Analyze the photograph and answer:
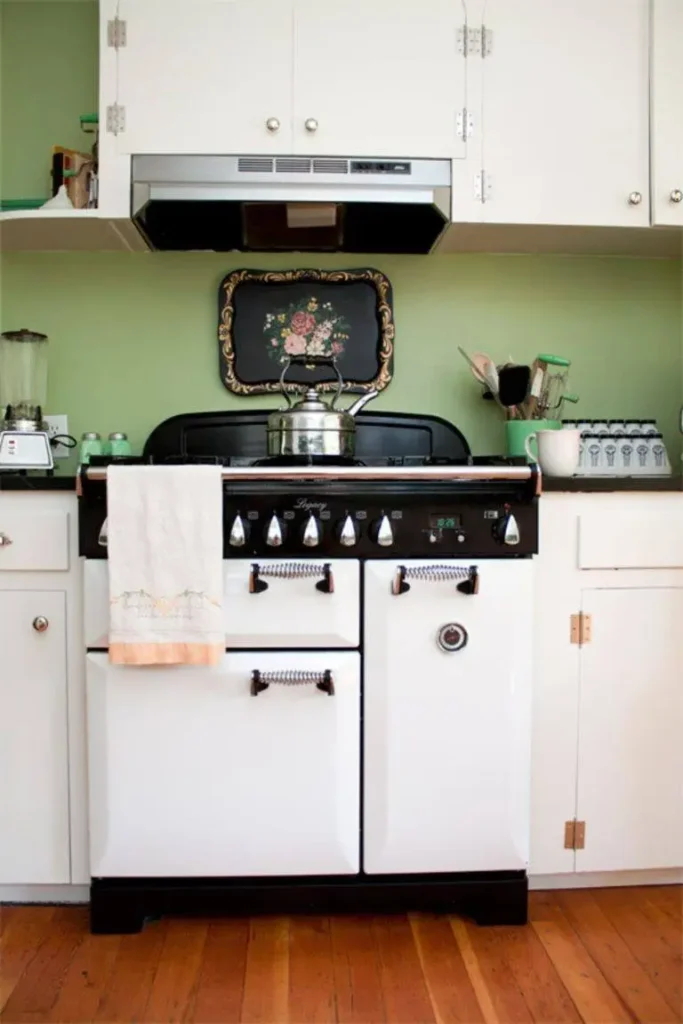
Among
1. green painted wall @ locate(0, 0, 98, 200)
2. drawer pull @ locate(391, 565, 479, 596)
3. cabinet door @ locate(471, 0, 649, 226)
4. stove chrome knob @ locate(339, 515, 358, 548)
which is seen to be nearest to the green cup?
cabinet door @ locate(471, 0, 649, 226)

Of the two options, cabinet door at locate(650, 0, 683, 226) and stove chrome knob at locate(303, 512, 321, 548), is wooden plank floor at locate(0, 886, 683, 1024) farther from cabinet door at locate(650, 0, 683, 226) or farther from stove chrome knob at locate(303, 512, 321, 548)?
cabinet door at locate(650, 0, 683, 226)

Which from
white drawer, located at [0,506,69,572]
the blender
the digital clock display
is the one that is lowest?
white drawer, located at [0,506,69,572]

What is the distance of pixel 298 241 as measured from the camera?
7.31 feet

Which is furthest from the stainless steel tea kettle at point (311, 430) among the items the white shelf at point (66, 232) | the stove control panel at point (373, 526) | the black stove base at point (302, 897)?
the black stove base at point (302, 897)

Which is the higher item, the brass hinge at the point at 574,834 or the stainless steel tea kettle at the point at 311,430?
the stainless steel tea kettle at the point at 311,430

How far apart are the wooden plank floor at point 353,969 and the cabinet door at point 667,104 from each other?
1751 mm

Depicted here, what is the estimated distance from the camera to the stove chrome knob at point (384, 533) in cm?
160

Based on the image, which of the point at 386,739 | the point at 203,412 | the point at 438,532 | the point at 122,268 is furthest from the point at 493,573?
the point at 122,268

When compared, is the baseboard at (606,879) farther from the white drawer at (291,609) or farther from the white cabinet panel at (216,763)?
the white drawer at (291,609)

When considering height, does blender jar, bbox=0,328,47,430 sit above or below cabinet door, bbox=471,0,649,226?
below

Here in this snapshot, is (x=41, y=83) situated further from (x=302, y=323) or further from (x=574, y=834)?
(x=574, y=834)

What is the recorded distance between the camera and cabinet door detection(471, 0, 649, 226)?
1.97 metres

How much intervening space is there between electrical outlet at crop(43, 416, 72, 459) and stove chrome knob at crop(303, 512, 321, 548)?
1037 mm

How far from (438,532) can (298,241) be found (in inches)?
41.9
